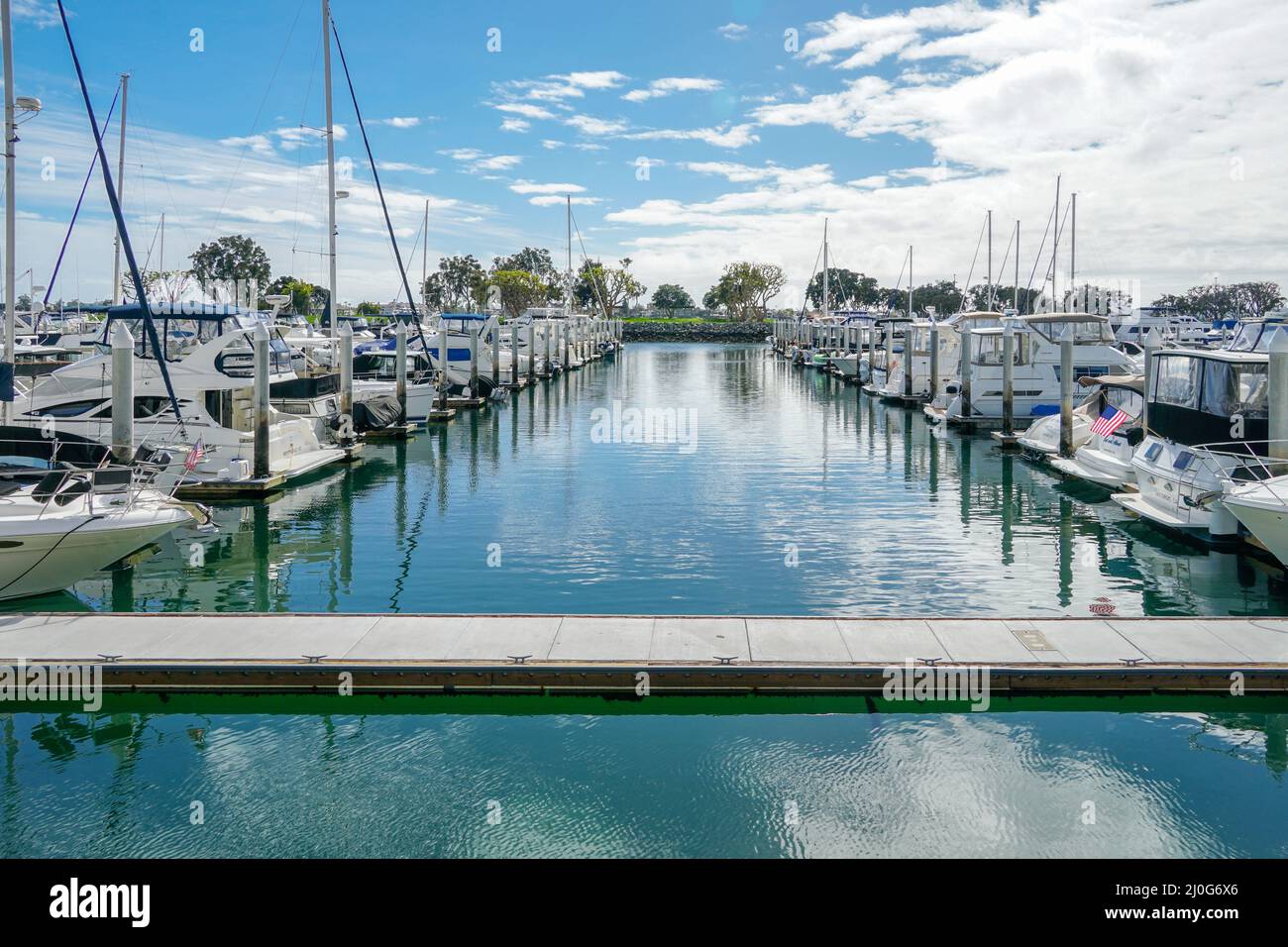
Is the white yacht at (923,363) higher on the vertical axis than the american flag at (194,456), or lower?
higher

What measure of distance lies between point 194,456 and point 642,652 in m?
12.5

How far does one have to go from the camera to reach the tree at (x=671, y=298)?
166500 millimetres

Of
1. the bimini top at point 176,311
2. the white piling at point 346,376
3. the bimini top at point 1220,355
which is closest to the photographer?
the bimini top at point 1220,355

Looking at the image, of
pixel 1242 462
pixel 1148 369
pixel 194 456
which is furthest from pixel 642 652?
pixel 1148 369

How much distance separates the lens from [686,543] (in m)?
19.9

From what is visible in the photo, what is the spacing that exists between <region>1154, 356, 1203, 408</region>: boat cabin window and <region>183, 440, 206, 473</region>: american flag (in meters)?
18.0

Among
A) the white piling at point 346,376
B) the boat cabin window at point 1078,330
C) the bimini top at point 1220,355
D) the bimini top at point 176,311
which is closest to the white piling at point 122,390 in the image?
the bimini top at point 176,311

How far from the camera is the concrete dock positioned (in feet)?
36.3

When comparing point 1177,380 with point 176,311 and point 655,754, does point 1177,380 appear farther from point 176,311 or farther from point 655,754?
point 176,311

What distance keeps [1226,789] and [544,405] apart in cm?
3971

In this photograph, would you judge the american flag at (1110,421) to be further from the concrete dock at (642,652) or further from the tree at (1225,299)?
the tree at (1225,299)

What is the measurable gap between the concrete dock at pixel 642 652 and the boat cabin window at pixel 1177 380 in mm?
8559
